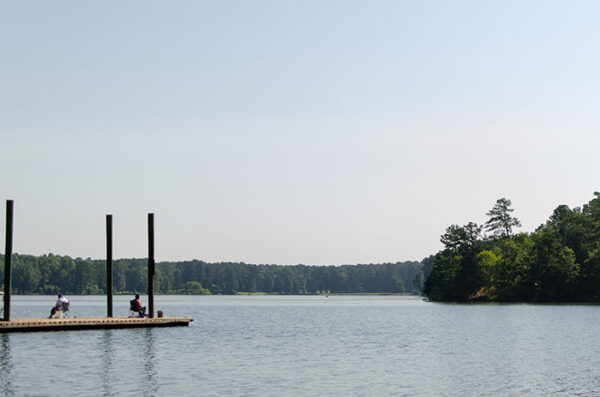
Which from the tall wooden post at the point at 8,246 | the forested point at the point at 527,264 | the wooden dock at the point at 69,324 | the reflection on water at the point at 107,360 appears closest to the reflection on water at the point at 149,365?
the reflection on water at the point at 107,360

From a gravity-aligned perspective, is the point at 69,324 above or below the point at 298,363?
above

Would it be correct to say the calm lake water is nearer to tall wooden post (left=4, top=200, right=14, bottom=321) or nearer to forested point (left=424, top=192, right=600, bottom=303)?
tall wooden post (left=4, top=200, right=14, bottom=321)

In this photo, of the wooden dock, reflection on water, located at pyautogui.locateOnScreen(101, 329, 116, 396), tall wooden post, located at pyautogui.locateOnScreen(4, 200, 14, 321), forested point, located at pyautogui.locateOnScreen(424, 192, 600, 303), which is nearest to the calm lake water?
reflection on water, located at pyautogui.locateOnScreen(101, 329, 116, 396)

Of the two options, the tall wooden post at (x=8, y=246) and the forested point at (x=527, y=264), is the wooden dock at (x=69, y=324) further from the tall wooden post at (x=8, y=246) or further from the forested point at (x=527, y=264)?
the forested point at (x=527, y=264)

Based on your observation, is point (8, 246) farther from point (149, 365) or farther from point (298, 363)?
point (298, 363)

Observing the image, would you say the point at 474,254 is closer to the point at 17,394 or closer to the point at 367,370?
the point at 367,370

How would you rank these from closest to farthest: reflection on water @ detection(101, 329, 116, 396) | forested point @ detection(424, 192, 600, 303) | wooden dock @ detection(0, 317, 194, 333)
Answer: reflection on water @ detection(101, 329, 116, 396) < wooden dock @ detection(0, 317, 194, 333) < forested point @ detection(424, 192, 600, 303)

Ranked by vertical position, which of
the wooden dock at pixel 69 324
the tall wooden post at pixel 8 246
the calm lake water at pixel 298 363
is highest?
the tall wooden post at pixel 8 246

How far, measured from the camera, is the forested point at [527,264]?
150m

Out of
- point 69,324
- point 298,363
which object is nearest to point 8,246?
point 69,324

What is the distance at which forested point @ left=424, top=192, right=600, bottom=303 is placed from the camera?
14988cm

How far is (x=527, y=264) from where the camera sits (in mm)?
158000

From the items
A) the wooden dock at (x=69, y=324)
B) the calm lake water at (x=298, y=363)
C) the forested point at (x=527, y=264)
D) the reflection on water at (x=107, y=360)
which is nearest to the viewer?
the reflection on water at (x=107, y=360)

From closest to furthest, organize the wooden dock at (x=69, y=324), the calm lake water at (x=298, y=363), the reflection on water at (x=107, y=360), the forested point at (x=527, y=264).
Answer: the reflection on water at (x=107, y=360) → the calm lake water at (x=298, y=363) → the wooden dock at (x=69, y=324) → the forested point at (x=527, y=264)
